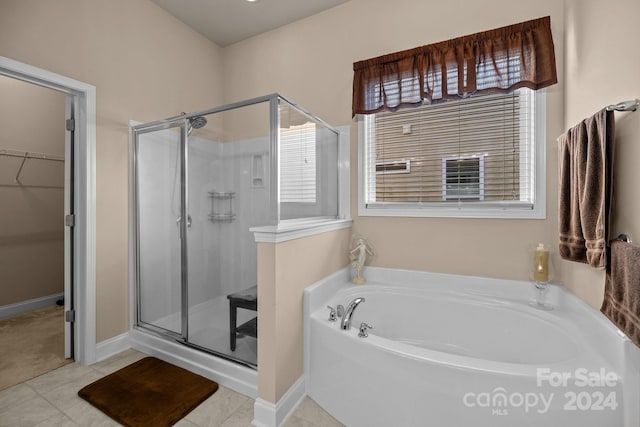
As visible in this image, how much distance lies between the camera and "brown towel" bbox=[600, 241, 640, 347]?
1.03 meters

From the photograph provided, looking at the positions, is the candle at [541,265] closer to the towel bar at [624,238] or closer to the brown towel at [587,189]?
the brown towel at [587,189]

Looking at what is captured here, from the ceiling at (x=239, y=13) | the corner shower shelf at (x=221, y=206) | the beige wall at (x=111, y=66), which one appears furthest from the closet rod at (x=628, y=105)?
the beige wall at (x=111, y=66)

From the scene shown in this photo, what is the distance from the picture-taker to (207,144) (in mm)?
2365

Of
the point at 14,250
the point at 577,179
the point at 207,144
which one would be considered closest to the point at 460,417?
the point at 577,179

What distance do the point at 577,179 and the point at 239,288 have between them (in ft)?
7.01

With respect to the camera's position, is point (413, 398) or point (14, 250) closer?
point (413, 398)

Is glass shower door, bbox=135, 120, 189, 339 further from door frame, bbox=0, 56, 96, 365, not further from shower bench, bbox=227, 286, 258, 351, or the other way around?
shower bench, bbox=227, 286, 258, 351

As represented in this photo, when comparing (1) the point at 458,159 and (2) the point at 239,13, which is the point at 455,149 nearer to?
(1) the point at 458,159

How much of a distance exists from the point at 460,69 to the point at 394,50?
55 centimetres

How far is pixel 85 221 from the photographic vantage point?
2.11 m

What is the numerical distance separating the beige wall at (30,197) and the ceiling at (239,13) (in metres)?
1.77

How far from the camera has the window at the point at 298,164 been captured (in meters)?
1.77

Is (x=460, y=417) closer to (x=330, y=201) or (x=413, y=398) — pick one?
(x=413, y=398)

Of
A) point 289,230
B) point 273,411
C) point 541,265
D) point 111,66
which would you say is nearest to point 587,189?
point 541,265
